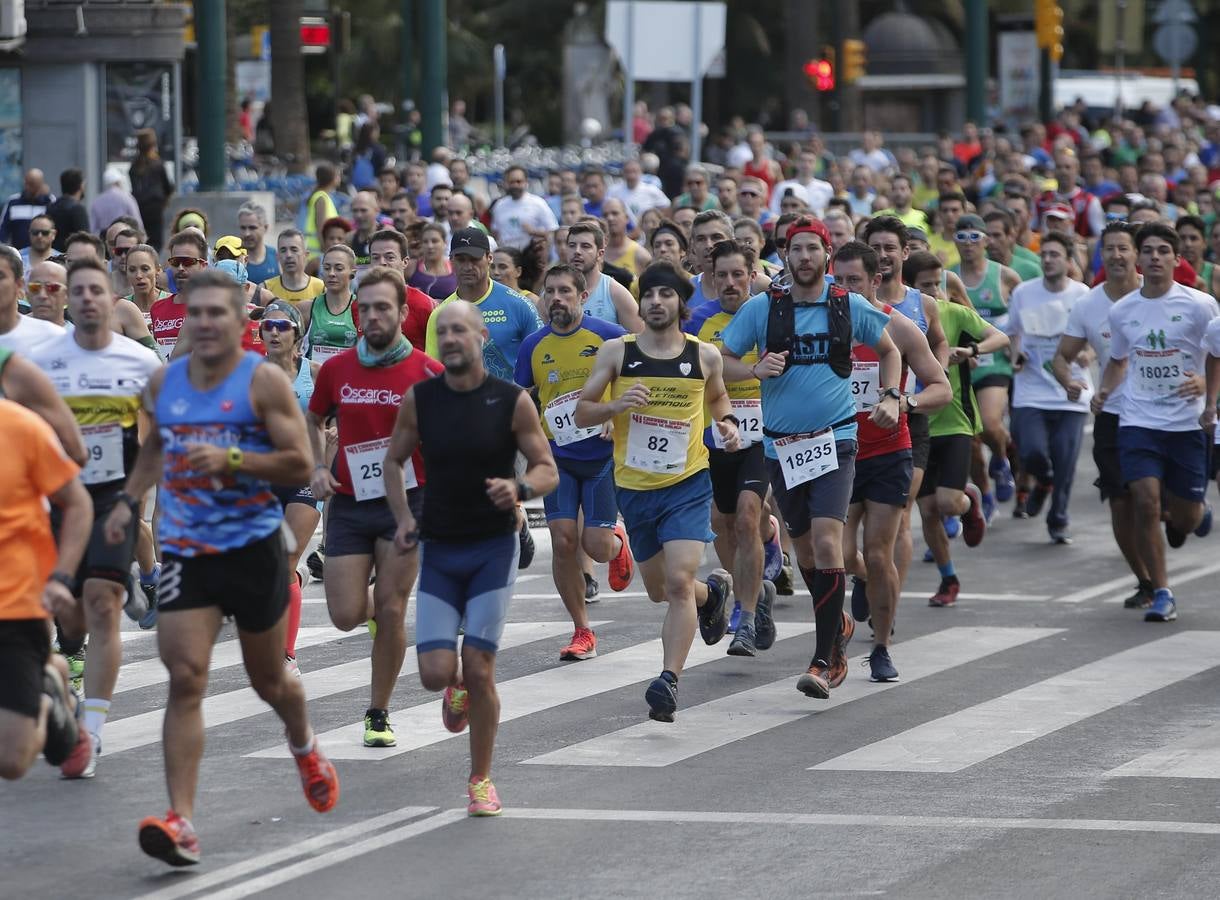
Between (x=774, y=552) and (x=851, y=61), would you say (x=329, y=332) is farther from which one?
(x=851, y=61)

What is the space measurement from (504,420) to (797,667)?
3.34 m

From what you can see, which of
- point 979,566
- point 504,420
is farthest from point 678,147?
point 504,420

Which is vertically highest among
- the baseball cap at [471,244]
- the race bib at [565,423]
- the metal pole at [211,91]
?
the metal pole at [211,91]

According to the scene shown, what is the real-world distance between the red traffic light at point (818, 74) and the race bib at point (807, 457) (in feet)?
132

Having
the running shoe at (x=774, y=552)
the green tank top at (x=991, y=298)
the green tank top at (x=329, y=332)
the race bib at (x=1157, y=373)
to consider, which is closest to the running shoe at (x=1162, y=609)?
the race bib at (x=1157, y=373)

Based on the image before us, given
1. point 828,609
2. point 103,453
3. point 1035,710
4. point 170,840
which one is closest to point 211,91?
point 828,609

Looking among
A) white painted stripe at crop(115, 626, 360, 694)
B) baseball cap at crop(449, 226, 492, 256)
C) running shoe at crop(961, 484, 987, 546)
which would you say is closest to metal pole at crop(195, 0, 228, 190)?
running shoe at crop(961, 484, 987, 546)

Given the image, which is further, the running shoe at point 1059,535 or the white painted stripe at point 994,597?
the running shoe at point 1059,535

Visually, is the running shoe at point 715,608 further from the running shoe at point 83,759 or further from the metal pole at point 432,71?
the metal pole at point 432,71

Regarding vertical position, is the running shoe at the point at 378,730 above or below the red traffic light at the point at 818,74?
below

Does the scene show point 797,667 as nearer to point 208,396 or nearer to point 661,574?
point 661,574

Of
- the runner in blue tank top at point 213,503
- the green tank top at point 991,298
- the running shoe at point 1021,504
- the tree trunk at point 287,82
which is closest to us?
the runner in blue tank top at point 213,503

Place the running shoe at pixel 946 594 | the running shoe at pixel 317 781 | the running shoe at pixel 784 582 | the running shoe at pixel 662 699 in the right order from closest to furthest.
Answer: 1. the running shoe at pixel 317 781
2. the running shoe at pixel 662 699
3. the running shoe at pixel 946 594
4. the running shoe at pixel 784 582

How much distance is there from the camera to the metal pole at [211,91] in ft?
77.7
